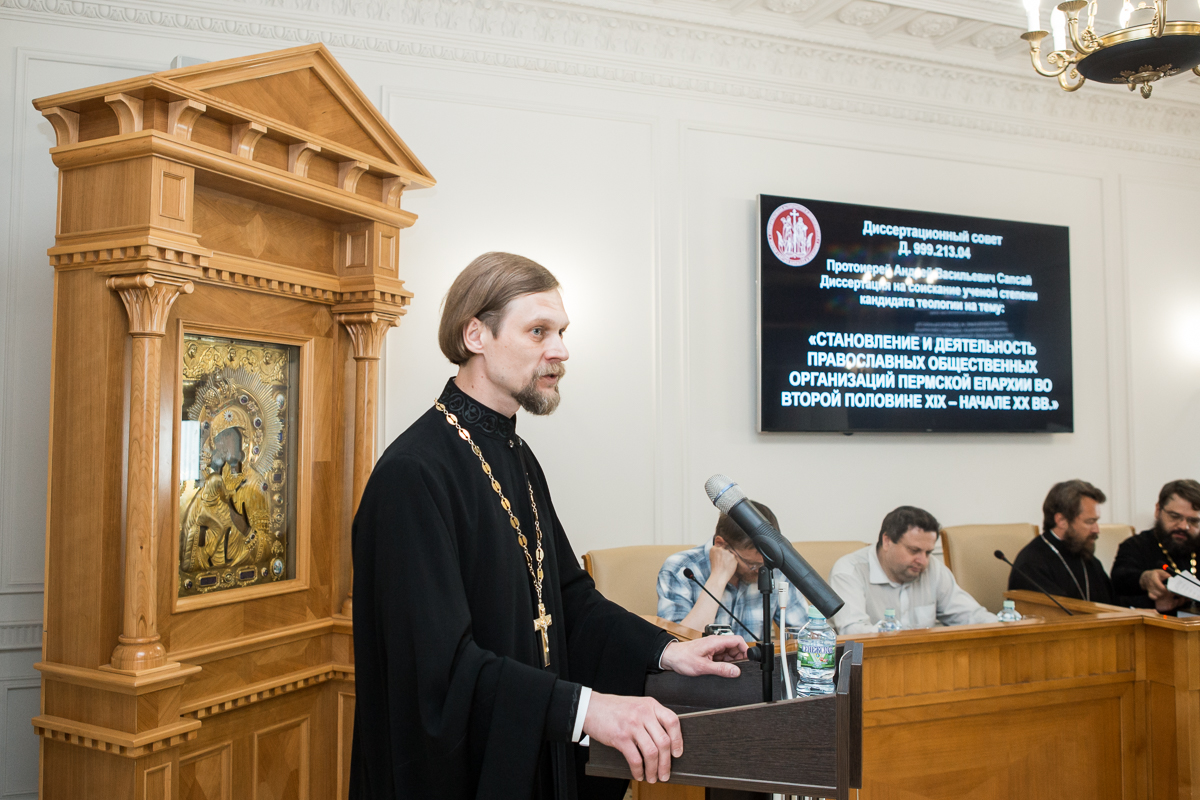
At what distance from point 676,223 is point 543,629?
2953 mm

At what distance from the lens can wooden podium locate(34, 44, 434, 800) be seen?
2.31 metres

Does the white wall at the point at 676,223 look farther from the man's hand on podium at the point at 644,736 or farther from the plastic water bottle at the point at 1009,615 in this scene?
the man's hand on podium at the point at 644,736

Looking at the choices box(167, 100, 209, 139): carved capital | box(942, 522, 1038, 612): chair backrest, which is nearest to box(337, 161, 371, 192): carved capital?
box(167, 100, 209, 139): carved capital

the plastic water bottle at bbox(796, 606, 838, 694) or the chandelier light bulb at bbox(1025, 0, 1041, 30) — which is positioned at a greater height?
the chandelier light bulb at bbox(1025, 0, 1041, 30)

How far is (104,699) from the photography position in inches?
90.2

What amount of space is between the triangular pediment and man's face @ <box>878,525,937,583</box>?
7.50 ft

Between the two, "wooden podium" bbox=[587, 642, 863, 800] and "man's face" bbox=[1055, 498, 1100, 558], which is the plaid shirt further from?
"wooden podium" bbox=[587, 642, 863, 800]

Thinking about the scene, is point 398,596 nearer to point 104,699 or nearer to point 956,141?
point 104,699

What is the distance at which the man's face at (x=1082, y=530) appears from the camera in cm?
409

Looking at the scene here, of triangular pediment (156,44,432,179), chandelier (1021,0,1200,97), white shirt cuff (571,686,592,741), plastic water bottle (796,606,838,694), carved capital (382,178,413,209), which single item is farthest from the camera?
carved capital (382,178,413,209)

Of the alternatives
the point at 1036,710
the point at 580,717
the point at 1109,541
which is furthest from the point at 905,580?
the point at 580,717

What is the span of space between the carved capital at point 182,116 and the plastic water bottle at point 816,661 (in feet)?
6.62

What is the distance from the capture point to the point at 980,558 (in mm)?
4418

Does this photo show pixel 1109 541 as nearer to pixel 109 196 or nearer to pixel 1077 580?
pixel 1077 580
